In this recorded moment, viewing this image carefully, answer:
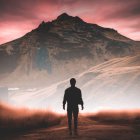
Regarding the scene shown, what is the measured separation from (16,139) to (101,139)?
3193 mm

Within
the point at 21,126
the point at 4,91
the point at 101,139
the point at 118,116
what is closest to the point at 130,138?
the point at 101,139

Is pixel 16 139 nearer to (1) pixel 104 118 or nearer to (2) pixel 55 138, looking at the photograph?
(2) pixel 55 138

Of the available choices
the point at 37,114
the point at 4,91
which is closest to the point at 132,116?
the point at 37,114

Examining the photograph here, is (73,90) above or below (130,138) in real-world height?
above

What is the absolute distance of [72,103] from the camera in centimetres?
1314

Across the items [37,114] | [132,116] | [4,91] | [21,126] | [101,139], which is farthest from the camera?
[4,91]

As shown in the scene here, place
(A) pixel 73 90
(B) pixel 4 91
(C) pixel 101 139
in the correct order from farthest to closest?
(B) pixel 4 91
(A) pixel 73 90
(C) pixel 101 139

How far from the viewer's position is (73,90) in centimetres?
1311

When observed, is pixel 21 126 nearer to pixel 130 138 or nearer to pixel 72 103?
pixel 72 103

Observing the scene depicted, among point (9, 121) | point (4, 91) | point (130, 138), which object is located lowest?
point (130, 138)

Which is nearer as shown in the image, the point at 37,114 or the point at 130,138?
the point at 130,138

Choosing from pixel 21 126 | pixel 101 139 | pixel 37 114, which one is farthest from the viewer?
pixel 37 114

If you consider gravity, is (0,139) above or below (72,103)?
below

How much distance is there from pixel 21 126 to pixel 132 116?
8646 mm
